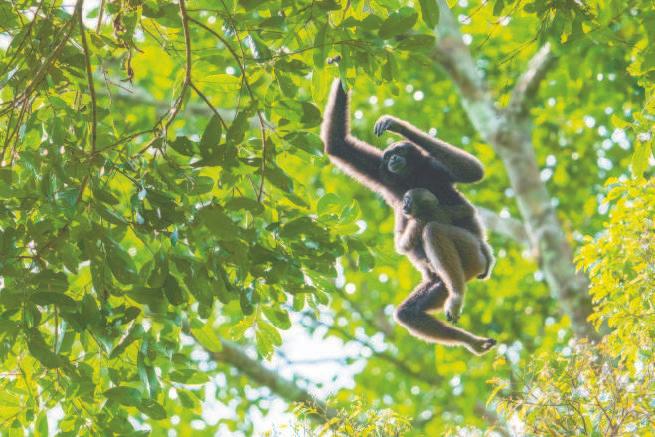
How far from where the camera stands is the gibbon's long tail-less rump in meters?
5.85

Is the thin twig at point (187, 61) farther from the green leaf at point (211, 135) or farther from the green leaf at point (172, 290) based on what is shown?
the green leaf at point (172, 290)

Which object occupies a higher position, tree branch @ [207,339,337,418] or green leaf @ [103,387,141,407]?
tree branch @ [207,339,337,418]

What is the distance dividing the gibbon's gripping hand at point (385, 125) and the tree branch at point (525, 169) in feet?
11.6

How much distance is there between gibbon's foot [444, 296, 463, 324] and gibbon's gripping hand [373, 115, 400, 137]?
1244mm

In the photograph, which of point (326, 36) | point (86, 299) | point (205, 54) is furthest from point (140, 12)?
point (86, 299)

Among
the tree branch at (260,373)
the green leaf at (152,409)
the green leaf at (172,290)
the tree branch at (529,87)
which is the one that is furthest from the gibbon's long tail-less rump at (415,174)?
the tree branch at (260,373)

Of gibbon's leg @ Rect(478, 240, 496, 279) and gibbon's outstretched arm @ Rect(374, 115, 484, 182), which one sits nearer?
gibbon's outstretched arm @ Rect(374, 115, 484, 182)

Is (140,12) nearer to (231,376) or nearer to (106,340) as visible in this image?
(106,340)

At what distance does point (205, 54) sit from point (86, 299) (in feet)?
4.84

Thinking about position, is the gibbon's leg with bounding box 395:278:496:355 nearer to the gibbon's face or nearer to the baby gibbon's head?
the baby gibbon's head

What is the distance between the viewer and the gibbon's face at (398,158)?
607 centimetres

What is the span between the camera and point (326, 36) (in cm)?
398

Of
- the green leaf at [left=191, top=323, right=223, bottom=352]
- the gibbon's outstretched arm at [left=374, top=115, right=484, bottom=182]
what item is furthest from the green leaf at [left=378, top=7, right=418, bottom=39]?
the green leaf at [left=191, top=323, right=223, bottom=352]

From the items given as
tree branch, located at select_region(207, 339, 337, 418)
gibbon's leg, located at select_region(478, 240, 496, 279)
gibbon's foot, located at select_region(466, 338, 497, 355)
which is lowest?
gibbon's foot, located at select_region(466, 338, 497, 355)
